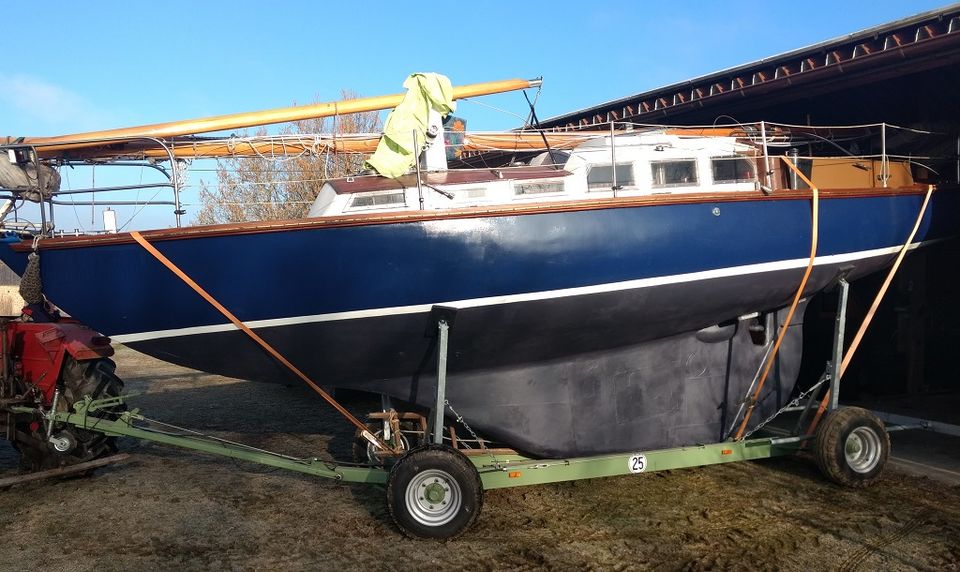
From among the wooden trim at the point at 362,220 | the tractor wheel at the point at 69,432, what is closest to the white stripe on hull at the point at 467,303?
the wooden trim at the point at 362,220

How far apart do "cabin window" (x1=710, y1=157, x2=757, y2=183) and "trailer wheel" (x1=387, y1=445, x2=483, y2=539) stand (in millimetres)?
3205

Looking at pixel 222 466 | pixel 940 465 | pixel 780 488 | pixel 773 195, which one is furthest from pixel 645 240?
pixel 222 466

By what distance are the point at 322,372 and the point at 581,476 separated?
2.04m

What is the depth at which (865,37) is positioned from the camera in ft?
25.0

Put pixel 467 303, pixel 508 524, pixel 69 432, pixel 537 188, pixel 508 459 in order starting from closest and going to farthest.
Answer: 1. pixel 467 303
2. pixel 508 524
3. pixel 508 459
4. pixel 537 188
5. pixel 69 432

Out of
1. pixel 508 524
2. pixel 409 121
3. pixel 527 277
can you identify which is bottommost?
pixel 508 524

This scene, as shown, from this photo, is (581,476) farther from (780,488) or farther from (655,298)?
(780,488)

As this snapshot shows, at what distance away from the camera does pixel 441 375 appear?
459cm

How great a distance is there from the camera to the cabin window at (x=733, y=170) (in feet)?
18.3

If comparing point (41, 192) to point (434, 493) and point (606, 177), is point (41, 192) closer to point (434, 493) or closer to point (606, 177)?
point (434, 493)

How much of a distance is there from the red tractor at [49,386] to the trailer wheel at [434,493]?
2.89 metres

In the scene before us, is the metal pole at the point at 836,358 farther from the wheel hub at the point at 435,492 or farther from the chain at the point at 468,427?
the wheel hub at the point at 435,492

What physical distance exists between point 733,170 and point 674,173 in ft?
1.85

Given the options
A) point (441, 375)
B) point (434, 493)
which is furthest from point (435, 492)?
point (441, 375)
